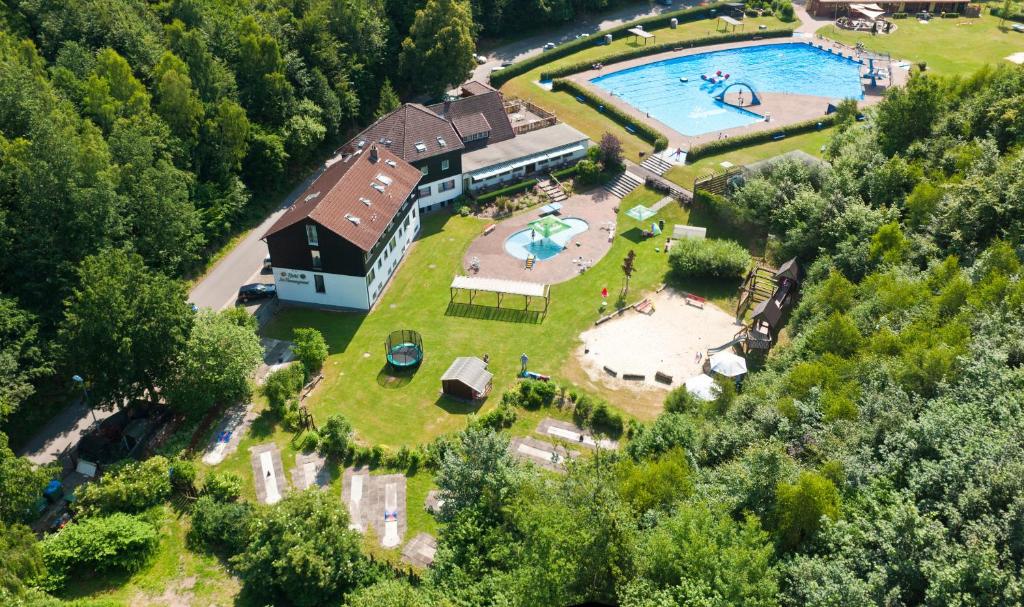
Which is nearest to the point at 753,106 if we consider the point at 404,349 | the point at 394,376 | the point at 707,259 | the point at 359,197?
the point at 707,259

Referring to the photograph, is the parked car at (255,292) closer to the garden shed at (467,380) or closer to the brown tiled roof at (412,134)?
the garden shed at (467,380)

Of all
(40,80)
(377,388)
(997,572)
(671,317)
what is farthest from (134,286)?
(997,572)

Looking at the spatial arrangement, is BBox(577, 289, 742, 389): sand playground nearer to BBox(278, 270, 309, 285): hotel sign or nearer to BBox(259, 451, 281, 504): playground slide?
BBox(259, 451, 281, 504): playground slide

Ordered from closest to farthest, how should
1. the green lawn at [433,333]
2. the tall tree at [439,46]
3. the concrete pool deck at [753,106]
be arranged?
1. the green lawn at [433,333]
2. the concrete pool deck at [753,106]
3. the tall tree at [439,46]

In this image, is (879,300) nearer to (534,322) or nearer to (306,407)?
(534,322)

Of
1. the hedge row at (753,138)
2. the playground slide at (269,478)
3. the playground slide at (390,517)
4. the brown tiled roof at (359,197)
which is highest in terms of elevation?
the brown tiled roof at (359,197)

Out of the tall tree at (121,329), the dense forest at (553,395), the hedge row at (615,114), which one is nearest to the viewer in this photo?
the dense forest at (553,395)

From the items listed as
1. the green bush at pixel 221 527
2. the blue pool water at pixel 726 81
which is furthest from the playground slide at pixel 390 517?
the blue pool water at pixel 726 81
